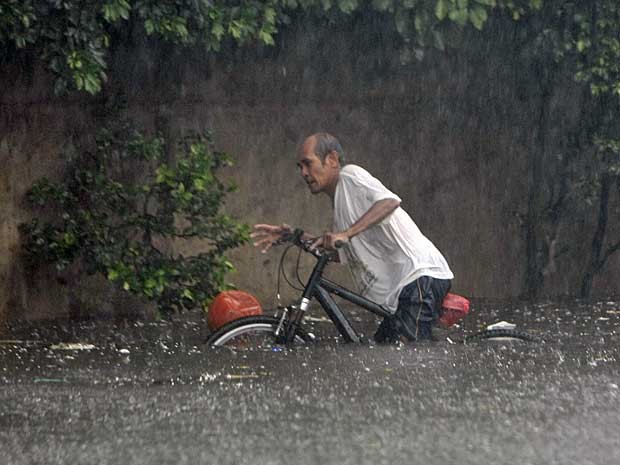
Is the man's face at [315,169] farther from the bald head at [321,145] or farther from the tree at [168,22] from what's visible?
the tree at [168,22]

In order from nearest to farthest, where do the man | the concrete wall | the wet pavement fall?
the wet pavement
the man
the concrete wall

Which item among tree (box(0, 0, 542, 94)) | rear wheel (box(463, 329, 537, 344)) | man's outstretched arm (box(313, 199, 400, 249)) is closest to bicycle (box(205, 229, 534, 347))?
man's outstretched arm (box(313, 199, 400, 249))

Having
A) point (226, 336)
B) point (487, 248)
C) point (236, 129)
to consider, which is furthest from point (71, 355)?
point (487, 248)

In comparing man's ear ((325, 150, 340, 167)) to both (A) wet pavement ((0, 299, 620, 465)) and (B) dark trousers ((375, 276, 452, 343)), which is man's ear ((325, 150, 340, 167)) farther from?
(A) wet pavement ((0, 299, 620, 465))

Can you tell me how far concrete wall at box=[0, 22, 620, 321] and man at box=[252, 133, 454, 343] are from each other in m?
3.56

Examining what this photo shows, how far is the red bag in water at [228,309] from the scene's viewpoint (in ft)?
30.8

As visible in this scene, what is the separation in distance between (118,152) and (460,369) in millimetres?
4564

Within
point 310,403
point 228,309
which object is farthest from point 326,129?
point 310,403

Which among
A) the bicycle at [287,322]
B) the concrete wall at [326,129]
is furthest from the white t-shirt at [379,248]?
the concrete wall at [326,129]

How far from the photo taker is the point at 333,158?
9008 mm

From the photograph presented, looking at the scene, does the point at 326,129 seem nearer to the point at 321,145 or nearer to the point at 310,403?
the point at 321,145

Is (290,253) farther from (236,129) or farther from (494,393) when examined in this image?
(494,393)

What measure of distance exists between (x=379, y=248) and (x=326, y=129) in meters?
4.58

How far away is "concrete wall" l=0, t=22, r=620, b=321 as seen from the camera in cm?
1188
